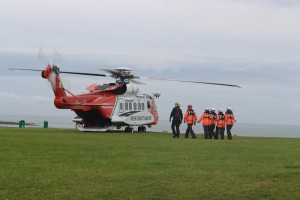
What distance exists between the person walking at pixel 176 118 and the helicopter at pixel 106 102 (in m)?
6.51

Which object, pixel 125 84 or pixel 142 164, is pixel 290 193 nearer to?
pixel 142 164

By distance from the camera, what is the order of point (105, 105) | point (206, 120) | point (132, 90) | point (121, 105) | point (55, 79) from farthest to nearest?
point (132, 90), point (121, 105), point (105, 105), point (55, 79), point (206, 120)

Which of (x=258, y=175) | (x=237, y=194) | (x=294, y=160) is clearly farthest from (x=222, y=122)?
(x=237, y=194)

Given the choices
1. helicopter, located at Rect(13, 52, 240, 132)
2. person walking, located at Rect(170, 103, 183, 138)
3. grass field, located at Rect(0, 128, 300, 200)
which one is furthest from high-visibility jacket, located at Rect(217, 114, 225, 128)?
grass field, located at Rect(0, 128, 300, 200)

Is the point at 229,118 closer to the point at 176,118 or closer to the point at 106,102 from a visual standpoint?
the point at 176,118

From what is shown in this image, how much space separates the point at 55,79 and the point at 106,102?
14.7 ft

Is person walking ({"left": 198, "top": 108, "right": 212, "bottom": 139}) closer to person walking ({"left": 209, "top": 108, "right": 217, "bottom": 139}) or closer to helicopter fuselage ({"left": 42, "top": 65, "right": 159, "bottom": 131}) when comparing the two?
person walking ({"left": 209, "top": 108, "right": 217, "bottom": 139})

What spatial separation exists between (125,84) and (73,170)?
2672cm

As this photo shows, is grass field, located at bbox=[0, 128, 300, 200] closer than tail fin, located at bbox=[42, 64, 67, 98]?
Yes

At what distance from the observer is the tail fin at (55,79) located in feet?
117

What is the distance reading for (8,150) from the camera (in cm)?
1772

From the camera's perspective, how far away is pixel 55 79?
118ft

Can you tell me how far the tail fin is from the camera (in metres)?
35.7

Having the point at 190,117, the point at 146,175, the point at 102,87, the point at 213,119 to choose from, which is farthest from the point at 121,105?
the point at 146,175
